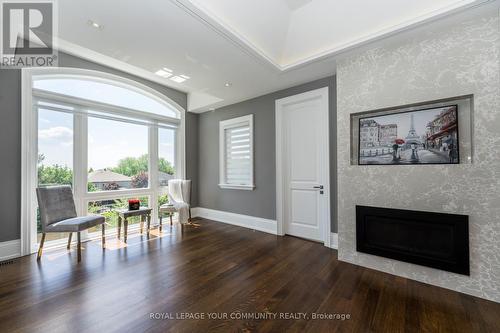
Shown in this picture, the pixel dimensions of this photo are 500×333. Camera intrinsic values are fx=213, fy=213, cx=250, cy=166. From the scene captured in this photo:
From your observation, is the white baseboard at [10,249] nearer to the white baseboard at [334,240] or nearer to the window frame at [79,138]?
the window frame at [79,138]

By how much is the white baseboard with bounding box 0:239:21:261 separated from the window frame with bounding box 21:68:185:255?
49mm

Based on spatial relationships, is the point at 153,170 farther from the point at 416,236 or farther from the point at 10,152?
the point at 416,236

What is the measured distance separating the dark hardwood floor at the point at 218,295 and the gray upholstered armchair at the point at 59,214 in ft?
1.36

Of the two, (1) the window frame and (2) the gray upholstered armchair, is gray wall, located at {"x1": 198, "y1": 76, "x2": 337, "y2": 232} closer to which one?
(1) the window frame


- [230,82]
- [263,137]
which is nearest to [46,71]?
[230,82]

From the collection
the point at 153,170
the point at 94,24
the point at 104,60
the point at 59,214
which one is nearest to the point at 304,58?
the point at 94,24

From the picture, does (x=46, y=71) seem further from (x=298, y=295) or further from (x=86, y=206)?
(x=298, y=295)

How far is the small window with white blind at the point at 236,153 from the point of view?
14.6 ft

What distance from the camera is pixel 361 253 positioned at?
106 inches

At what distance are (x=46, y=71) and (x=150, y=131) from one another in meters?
1.77

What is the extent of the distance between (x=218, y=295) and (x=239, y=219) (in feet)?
8.14

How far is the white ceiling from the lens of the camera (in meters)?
2.10

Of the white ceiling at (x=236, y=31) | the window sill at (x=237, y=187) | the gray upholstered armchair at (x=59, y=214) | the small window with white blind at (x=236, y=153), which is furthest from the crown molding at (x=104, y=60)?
the window sill at (x=237, y=187)

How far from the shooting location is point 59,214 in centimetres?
304
